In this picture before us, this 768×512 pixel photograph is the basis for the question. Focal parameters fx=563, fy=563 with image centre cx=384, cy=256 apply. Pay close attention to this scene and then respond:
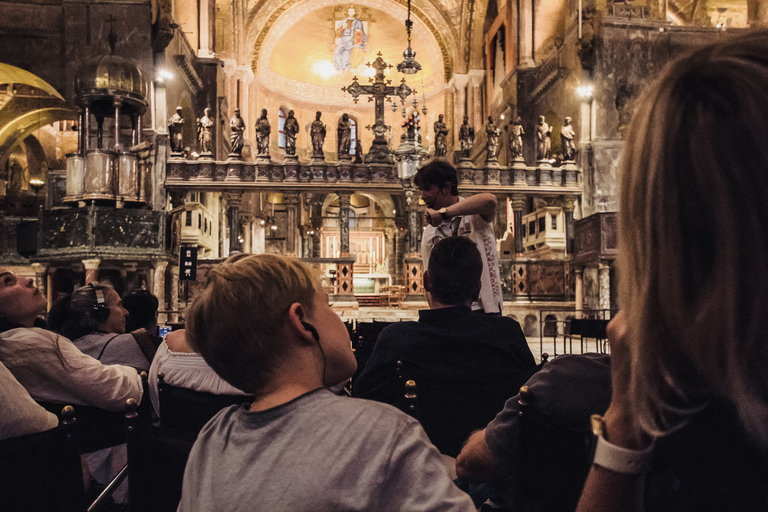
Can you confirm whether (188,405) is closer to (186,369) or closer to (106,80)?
(186,369)

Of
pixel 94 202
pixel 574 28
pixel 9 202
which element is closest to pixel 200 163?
pixel 94 202

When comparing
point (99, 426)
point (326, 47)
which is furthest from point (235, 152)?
point (326, 47)

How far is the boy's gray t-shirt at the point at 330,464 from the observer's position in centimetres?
90

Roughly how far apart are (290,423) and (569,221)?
1312cm

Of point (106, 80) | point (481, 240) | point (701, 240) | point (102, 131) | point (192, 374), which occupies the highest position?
point (106, 80)

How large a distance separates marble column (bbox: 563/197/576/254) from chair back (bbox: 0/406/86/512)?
12794 mm

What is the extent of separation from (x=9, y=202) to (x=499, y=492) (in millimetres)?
19127

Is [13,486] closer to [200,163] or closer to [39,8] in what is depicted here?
[200,163]

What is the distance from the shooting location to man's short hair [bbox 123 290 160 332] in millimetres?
3922

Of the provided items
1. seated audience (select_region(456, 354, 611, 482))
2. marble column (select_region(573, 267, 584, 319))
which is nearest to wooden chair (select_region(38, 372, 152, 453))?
seated audience (select_region(456, 354, 611, 482))

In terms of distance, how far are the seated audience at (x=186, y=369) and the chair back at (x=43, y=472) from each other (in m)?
0.77

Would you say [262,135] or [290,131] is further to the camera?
[290,131]

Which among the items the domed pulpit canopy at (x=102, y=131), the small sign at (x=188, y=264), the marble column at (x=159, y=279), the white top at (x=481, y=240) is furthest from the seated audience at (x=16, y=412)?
the domed pulpit canopy at (x=102, y=131)

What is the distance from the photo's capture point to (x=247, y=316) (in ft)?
3.40
